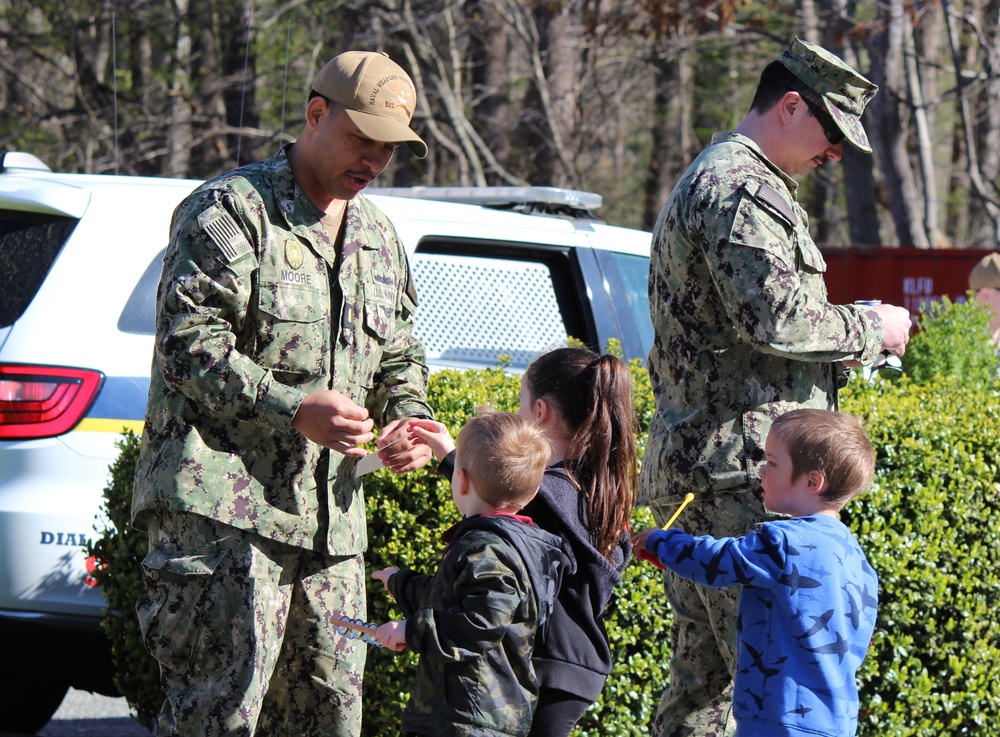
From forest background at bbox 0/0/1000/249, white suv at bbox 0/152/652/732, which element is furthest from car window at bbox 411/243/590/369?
forest background at bbox 0/0/1000/249

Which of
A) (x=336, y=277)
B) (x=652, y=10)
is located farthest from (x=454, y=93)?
(x=336, y=277)

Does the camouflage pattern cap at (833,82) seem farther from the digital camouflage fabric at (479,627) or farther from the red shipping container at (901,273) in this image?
the red shipping container at (901,273)

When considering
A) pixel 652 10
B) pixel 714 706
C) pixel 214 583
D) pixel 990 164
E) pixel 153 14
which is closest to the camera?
pixel 214 583

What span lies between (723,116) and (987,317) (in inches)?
628

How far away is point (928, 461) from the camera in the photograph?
4.23 metres

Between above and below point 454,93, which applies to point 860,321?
→ below

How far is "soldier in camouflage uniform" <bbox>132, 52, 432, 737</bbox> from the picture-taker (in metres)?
2.86

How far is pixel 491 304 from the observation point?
16.7 feet

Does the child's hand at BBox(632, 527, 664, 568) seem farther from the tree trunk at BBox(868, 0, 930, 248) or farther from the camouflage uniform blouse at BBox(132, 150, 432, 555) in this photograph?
the tree trunk at BBox(868, 0, 930, 248)

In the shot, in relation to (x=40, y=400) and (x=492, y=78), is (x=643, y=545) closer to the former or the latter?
(x=40, y=400)

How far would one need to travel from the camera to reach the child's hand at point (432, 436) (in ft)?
10.2

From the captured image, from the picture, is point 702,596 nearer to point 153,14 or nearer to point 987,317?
point 987,317

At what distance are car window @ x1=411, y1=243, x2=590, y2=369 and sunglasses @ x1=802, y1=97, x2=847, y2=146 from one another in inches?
72.6

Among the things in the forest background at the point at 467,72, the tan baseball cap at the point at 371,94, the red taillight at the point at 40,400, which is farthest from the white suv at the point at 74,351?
the forest background at the point at 467,72
